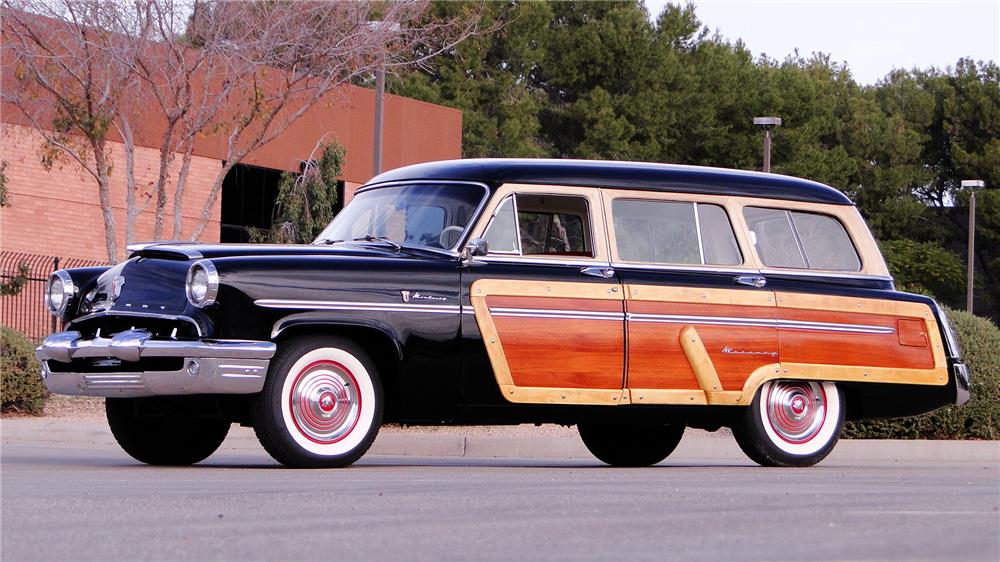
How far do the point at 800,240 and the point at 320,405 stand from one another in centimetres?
418

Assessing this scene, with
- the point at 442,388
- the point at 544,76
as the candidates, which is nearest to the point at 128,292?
the point at 442,388

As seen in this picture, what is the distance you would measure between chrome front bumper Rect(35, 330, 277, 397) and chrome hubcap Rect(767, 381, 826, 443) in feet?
12.7

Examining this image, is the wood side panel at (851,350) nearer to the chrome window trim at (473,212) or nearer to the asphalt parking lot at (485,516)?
the asphalt parking lot at (485,516)

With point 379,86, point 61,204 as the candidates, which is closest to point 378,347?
point 379,86

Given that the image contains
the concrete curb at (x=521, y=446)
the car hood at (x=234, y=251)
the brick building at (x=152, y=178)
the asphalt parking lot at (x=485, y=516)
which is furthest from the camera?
the brick building at (x=152, y=178)

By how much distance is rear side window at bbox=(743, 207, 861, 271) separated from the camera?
11.8 meters

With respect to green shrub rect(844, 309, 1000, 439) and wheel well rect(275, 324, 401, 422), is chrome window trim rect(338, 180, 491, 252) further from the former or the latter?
green shrub rect(844, 309, 1000, 439)

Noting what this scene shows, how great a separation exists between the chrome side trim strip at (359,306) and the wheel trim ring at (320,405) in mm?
355

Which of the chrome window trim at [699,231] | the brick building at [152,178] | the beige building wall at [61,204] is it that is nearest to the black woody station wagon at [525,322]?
the chrome window trim at [699,231]

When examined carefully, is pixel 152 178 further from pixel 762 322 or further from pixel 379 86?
pixel 762 322

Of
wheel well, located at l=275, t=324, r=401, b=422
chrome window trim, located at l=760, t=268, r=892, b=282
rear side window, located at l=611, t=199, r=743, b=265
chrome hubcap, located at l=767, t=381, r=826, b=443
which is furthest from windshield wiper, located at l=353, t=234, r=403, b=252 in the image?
chrome hubcap, located at l=767, t=381, r=826, b=443

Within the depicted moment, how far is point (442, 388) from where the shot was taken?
1016 cm

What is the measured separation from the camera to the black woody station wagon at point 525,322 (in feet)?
31.8

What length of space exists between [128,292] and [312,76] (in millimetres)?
15576
